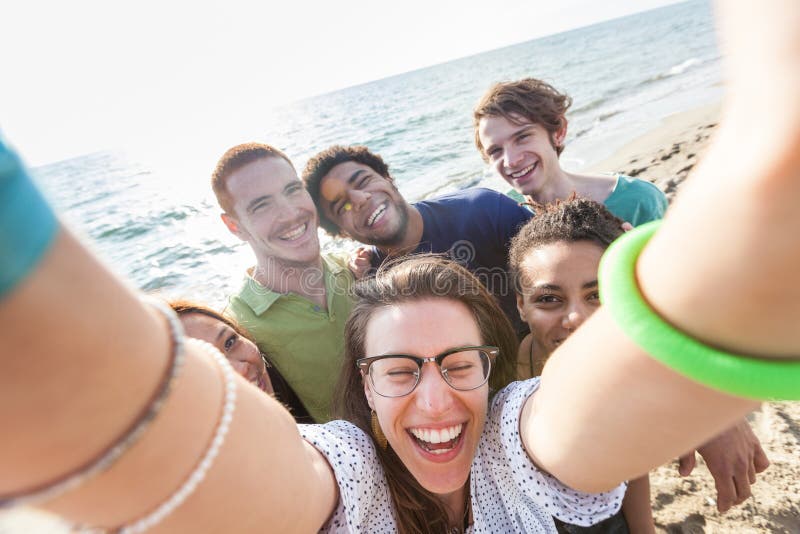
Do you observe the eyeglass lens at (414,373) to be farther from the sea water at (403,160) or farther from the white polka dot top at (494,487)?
the sea water at (403,160)

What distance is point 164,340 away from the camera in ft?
1.58

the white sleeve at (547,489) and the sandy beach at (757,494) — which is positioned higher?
the white sleeve at (547,489)

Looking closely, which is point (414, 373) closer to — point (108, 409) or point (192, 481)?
point (192, 481)

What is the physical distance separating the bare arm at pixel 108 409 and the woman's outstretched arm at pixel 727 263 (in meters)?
0.47

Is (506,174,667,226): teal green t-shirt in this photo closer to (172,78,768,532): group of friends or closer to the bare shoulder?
(172,78,768,532): group of friends

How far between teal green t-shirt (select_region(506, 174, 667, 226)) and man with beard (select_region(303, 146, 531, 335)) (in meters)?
0.75

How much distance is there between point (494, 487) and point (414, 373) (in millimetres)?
511

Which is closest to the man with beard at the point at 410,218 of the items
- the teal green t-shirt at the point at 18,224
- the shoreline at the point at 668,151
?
the teal green t-shirt at the point at 18,224

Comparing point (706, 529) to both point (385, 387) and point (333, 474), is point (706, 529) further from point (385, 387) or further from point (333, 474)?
point (333, 474)

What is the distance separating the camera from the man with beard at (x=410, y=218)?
3617mm

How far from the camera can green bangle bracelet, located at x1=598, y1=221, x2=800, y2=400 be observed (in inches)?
15.8

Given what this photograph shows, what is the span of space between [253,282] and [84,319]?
3186 mm

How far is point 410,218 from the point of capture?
157 inches

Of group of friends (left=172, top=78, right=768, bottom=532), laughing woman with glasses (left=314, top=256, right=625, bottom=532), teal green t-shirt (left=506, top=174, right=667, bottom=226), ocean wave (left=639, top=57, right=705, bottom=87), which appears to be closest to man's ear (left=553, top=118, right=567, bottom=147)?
group of friends (left=172, top=78, right=768, bottom=532)
